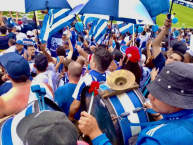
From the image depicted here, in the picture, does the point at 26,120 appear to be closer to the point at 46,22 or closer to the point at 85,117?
the point at 85,117

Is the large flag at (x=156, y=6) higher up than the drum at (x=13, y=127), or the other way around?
the large flag at (x=156, y=6)

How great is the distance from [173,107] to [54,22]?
14.5 feet

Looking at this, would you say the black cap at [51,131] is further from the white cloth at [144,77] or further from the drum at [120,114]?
the white cloth at [144,77]

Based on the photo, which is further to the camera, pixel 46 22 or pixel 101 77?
pixel 46 22

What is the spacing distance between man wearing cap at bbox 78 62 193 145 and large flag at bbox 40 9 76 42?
350 centimetres

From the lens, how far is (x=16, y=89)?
2178 millimetres

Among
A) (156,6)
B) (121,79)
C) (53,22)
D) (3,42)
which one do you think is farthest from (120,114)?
(3,42)

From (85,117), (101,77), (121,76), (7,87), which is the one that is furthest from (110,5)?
(85,117)

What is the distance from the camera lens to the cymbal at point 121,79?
2.10 m

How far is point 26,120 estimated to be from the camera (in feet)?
4.88

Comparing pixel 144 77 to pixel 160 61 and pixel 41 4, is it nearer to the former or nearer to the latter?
pixel 160 61

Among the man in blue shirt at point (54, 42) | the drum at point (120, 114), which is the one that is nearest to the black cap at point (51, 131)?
the drum at point (120, 114)

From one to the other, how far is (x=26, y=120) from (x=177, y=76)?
48.8 inches

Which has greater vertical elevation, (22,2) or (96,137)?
(22,2)
